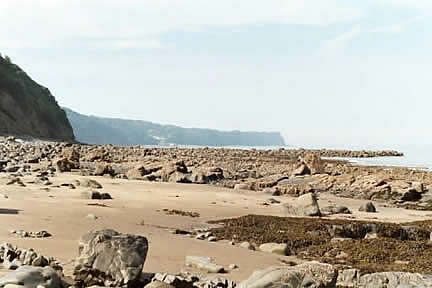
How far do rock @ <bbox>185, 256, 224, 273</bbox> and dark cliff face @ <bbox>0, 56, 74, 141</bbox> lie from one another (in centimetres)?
6170

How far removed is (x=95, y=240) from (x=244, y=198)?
56.0 ft

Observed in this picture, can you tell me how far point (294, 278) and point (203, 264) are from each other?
110 inches

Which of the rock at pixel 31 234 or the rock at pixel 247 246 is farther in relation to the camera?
the rock at pixel 247 246

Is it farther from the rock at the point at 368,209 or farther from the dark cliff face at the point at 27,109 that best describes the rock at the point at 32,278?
the dark cliff face at the point at 27,109

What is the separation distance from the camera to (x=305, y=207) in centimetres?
1997

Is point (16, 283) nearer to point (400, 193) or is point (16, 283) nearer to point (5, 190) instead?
point (5, 190)

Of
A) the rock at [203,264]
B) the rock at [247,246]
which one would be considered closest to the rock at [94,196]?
the rock at [247,246]

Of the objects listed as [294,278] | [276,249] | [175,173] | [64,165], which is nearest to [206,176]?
[175,173]

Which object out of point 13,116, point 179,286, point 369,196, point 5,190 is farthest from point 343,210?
point 13,116

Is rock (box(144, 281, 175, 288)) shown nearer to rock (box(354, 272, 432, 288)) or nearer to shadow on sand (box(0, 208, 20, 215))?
rock (box(354, 272, 432, 288))

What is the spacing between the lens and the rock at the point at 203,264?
29.9 feet

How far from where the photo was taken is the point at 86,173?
104 ft

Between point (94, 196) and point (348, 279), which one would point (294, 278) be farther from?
point (94, 196)

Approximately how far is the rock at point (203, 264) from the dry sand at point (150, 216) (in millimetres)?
145
